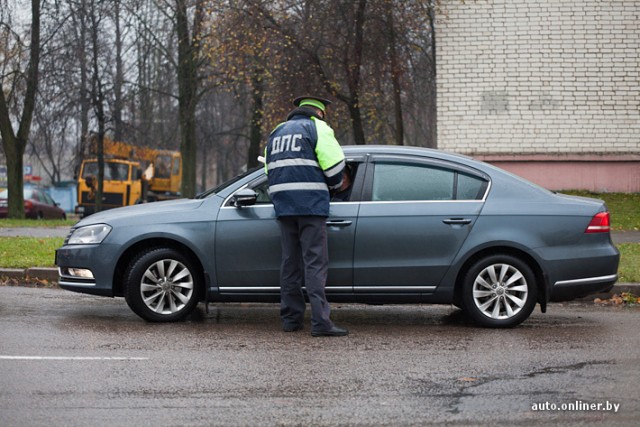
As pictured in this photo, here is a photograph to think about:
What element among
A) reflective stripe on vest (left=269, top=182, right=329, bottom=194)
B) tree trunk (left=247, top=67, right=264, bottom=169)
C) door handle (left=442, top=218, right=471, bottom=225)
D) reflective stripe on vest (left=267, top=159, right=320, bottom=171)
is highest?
tree trunk (left=247, top=67, right=264, bottom=169)

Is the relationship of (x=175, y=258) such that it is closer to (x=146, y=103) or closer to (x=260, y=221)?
(x=260, y=221)

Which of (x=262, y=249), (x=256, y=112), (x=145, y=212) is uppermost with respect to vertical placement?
(x=256, y=112)

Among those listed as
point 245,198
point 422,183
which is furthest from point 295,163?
point 422,183

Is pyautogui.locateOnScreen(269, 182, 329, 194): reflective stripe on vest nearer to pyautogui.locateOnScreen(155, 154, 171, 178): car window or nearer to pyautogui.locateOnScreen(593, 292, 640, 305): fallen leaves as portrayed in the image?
pyautogui.locateOnScreen(593, 292, 640, 305): fallen leaves

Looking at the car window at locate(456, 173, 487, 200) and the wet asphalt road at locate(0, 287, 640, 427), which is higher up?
the car window at locate(456, 173, 487, 200)

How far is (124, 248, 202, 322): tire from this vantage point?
886 cm

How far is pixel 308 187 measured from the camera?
825 cm

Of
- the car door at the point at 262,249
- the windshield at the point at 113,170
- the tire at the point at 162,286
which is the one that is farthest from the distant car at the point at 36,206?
the car door at the point at 262,249

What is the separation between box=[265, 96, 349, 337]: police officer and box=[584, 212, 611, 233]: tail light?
2157 mm

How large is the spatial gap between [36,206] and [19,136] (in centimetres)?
486

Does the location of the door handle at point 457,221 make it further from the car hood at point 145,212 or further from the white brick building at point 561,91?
the white brick building at point 561,91

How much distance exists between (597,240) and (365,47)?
18146 millimetres

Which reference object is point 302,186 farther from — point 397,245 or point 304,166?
point 397,245

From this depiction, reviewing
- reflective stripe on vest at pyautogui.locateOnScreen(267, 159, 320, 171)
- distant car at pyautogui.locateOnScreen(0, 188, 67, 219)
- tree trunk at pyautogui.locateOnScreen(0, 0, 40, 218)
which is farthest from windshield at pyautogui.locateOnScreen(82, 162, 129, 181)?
reflective stripe on vest at pyautogui.locateOnScreen(267, 159, 320, 171)
